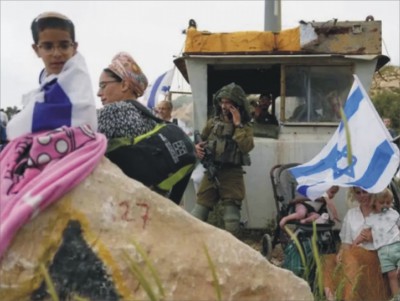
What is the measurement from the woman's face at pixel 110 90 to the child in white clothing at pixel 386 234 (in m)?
2.65

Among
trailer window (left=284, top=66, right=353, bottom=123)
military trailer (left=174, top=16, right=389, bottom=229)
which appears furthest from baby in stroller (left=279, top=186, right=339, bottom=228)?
trailer window (left=284, top=66, right=353, bottom=123)

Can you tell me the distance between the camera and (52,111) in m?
3.11

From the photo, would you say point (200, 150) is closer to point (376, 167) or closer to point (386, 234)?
point (386, 234)

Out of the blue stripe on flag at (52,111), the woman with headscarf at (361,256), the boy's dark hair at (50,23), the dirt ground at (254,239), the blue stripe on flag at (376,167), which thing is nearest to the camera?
the blue stripe on flag at (52,111)

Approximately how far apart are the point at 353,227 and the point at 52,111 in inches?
134

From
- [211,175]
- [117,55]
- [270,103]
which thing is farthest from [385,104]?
[117,55]

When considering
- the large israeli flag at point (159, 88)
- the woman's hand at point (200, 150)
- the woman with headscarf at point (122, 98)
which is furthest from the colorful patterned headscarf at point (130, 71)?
the large israeli flag at point (159, 88)

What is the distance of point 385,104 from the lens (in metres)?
19.4

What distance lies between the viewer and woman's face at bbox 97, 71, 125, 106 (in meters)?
3.74

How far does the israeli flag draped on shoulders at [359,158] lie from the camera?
5.35 metres

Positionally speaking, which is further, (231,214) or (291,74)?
(291,74)

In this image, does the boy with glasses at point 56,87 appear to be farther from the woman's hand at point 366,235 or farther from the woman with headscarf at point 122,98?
the woman's hand at point 366,235

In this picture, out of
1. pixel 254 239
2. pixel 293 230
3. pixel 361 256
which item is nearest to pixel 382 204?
pixel 361 256

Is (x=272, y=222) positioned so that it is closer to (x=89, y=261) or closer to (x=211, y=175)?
(x=211, y=175)
